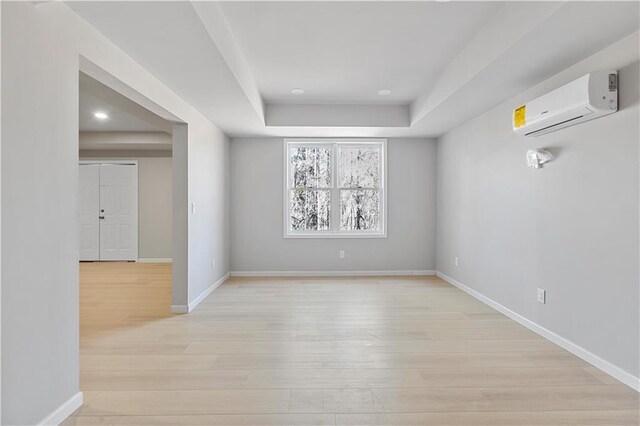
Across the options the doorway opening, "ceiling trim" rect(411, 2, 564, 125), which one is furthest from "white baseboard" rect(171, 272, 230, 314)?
"ceiling trim" rect(411, 2, 564, 125)

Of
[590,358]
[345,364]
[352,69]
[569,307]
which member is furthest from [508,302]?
[352,69]

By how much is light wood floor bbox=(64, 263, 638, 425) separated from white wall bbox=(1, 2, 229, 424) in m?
0.38

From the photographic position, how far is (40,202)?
5.74 feet

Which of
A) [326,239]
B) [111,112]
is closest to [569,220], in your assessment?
[326,239]

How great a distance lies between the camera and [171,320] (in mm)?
3607

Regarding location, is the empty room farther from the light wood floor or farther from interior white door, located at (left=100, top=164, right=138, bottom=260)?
interior white door, located at (left=100, top=164, right=138, bottom=260)

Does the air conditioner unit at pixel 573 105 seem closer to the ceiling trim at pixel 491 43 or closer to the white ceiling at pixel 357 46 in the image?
the white ceiling at pixel 357 46

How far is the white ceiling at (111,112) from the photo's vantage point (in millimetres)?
3537

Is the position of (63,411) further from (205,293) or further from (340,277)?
(340,277)

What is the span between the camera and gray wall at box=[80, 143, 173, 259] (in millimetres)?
7496

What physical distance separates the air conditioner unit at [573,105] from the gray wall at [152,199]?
21.3 ft

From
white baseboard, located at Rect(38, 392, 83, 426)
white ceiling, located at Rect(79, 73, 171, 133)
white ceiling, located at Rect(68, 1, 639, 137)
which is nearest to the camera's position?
white baseboard, located at Rect(38, 392, 83, 426)

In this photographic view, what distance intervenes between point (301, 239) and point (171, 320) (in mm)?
2591

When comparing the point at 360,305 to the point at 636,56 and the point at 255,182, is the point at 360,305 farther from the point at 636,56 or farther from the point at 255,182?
the point at 636,56
